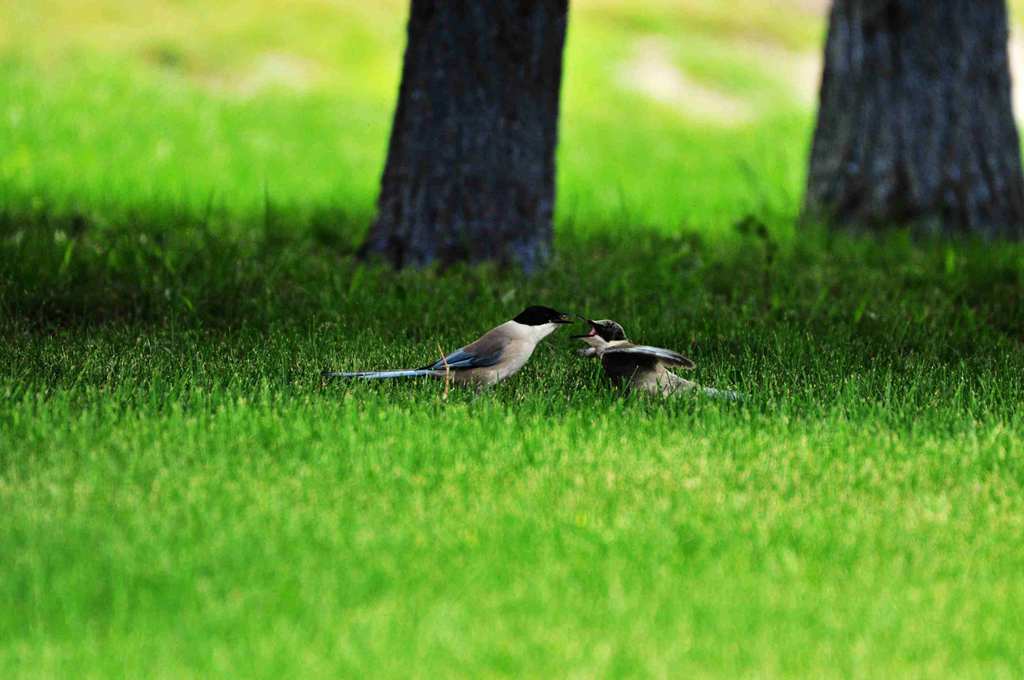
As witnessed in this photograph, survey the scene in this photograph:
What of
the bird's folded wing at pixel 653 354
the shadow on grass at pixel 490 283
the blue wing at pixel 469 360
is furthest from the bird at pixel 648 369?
the shadow on grass at pixel 490 283

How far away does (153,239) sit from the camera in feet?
28.3

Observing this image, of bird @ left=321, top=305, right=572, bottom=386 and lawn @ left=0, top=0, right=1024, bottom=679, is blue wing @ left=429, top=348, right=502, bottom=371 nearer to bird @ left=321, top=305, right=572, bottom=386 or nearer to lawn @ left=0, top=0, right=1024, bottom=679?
bird @ left=321, top=305, right=572, bottom=386

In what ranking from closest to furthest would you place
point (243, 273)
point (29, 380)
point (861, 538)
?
point (861, 538)
point (29, 380)
point (243, 273)

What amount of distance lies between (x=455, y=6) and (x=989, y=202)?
14.1 feet

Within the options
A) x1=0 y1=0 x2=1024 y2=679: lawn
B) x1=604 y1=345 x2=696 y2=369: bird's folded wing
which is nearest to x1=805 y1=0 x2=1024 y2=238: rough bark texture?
x1=0 y1=0 x2=1024 y2=679: lawn

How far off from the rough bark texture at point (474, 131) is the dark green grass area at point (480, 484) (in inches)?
21.1

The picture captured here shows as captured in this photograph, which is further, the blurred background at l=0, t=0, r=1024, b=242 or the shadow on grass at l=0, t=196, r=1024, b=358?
the blurred background at l=0, t=0, r=1024, b=242

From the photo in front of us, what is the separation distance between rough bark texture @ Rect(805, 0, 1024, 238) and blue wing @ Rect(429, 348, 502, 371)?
537 centimetres

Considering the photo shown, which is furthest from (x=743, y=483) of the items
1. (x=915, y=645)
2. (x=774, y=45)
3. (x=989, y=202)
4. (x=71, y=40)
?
(x=774, y=45)

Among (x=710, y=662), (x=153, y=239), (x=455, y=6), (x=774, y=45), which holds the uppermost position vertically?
(x=774, y=45)

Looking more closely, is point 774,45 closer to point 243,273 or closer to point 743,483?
point 243,273

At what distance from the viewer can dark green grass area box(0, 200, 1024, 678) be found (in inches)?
135

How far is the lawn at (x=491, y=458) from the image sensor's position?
3463mm

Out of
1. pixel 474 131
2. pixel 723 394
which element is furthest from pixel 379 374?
pixel 474 131
